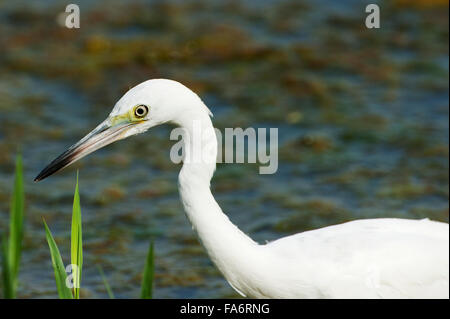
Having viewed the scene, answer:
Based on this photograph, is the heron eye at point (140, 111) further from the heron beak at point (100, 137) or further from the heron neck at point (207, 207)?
the heron neck at point (207, 207)

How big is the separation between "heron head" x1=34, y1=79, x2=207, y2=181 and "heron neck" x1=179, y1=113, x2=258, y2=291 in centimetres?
8

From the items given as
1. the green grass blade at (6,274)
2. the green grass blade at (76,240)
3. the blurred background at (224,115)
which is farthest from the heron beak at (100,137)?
the blurred background at (224,115)

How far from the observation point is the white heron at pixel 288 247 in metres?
4.25

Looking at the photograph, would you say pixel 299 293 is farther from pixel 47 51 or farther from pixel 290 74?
pixel 47 51

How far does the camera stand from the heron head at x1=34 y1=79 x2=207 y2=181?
424 cm

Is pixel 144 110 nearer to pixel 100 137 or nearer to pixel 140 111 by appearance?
pixel 140 111

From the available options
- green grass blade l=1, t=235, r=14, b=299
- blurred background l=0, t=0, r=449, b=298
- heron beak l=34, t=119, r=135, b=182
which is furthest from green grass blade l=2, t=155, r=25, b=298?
blurred background l=0, t=0, r=449, b=298

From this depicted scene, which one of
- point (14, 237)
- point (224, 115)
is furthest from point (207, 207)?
point (224, 115)

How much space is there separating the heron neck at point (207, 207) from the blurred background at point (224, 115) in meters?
1.75

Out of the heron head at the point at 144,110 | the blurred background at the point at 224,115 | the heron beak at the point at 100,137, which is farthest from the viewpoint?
the blurred background at the point at 224,115

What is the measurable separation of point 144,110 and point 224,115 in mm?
4039

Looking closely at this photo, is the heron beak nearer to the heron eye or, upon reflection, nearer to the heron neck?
the heron eye

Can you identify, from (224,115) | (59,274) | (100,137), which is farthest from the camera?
(224,115)

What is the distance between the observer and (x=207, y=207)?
171 inches
